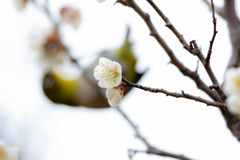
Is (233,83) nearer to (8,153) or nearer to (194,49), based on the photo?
(194,49)

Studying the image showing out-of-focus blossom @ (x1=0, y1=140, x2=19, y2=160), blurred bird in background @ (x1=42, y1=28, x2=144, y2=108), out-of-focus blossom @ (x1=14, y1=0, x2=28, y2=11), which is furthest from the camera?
out-of-focus blossom @ (x1=14, y1=0, x2=28, y2=11)

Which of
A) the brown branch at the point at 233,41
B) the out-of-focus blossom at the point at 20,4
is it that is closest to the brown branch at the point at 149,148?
the brown branch at the point at 233,41

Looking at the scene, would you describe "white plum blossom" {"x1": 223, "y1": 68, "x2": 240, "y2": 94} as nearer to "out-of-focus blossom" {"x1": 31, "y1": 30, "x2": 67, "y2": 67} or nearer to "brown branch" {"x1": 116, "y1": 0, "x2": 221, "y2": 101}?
"brown branch" {"x1": 116, "y1": 0, "x2": 221, "y2": 101}

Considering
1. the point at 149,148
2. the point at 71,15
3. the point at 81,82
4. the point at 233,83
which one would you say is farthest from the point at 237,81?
the point at 71,15

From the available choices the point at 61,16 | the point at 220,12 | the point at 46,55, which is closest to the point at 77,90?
the point at 46,55

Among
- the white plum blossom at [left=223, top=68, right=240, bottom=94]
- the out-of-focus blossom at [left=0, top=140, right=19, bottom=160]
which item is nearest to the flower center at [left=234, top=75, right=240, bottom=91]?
the white plum blossom at [left=223, top=68, right=240, bottom=94]

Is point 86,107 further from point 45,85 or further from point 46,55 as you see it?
point 46,55
